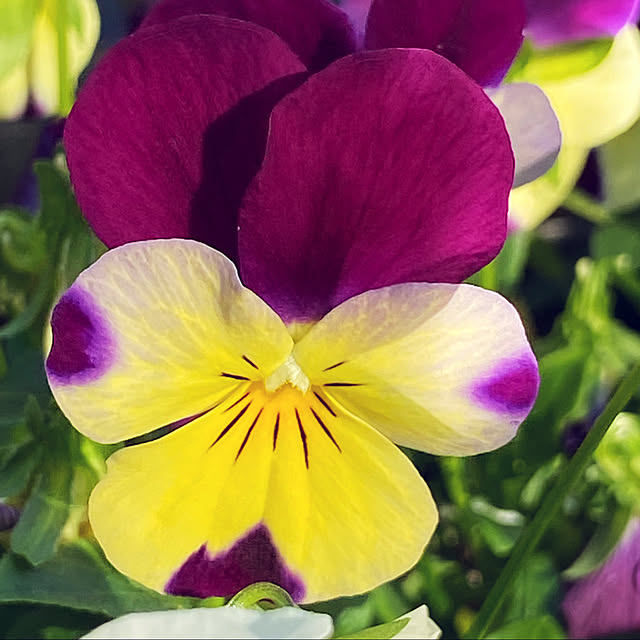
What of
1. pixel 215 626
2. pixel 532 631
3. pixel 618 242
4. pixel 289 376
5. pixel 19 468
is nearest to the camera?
pixel 215 626

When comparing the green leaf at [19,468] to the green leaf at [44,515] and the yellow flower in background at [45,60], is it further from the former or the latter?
the yellow flower in background at [45,60]

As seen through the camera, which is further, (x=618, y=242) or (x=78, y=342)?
(x=618, y=242)

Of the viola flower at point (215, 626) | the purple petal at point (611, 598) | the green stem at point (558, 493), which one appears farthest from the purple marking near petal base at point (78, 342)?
the purple petal at point (611, 598)

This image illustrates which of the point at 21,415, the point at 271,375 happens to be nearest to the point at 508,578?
the point at 271,375

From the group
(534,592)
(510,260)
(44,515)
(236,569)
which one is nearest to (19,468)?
(44,515)

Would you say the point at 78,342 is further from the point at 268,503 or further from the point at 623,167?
the point at 623,167

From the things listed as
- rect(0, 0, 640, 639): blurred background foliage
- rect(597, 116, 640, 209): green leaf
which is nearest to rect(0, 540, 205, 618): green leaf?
rect(0, 0, 640, 639): blurred background foliage
